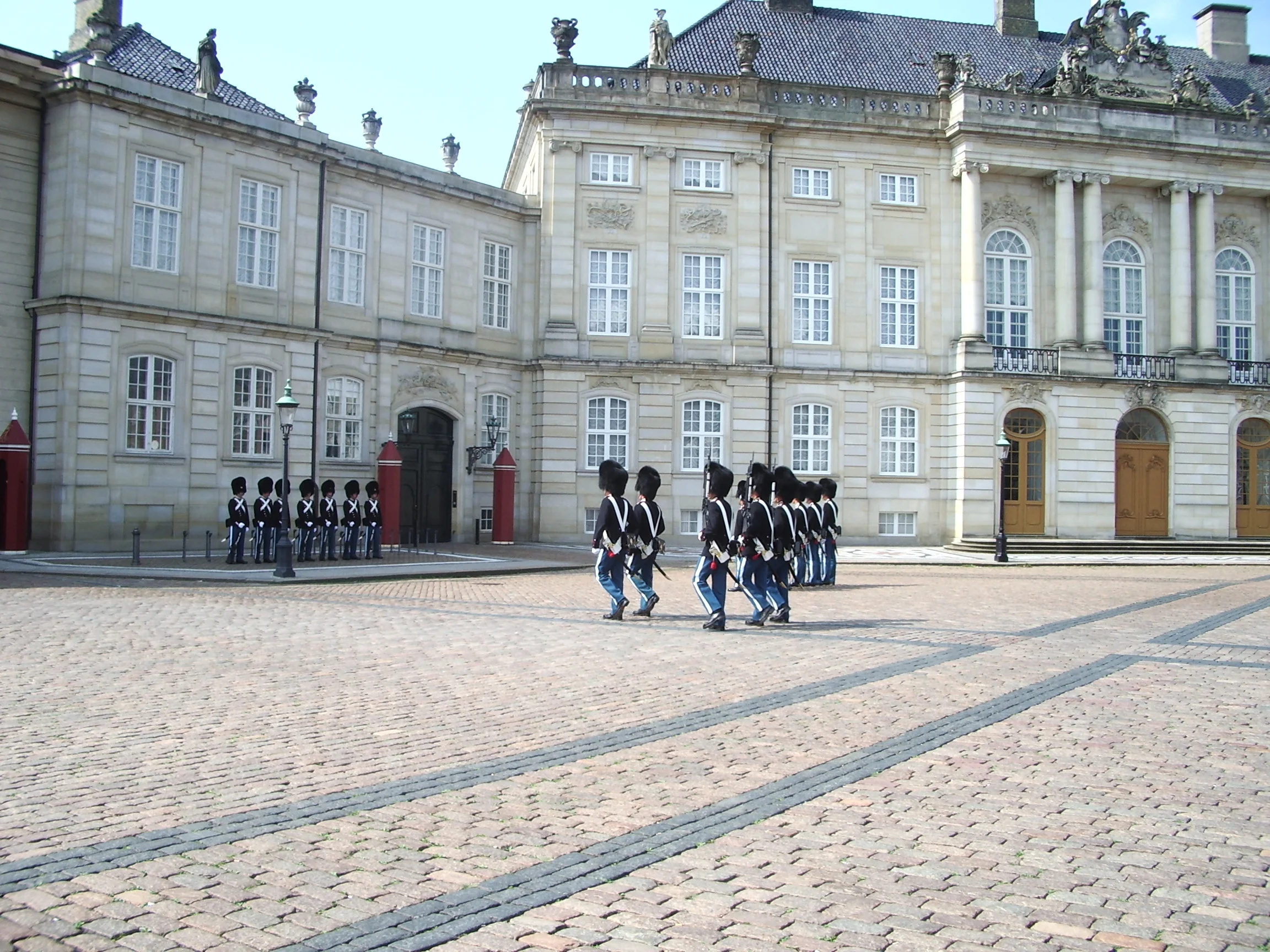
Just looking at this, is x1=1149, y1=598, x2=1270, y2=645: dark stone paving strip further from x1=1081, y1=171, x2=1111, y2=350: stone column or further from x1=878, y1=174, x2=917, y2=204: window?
x1=878, y1=174, x2=917, y2=204: window

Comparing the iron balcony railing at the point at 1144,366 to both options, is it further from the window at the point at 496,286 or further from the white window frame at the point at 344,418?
the white window frame at the point at 344,418

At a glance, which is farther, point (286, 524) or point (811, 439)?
point (811, 439)

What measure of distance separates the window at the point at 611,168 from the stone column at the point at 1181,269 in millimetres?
18311

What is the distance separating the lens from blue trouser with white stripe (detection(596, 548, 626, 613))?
15.1m

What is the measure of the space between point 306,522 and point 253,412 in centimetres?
446

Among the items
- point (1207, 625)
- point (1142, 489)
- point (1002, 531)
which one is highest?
point (1142, 489)

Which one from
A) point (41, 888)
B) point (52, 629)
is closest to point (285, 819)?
point (41, 888)

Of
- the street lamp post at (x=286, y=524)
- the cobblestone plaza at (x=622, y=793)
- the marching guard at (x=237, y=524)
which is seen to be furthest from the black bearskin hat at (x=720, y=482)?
the marching guard at (x=237, y=524)

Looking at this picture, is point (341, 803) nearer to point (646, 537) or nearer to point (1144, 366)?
point (646, 537)

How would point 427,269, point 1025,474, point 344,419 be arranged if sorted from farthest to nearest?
point 1025,474, point 427,269, point 344,419

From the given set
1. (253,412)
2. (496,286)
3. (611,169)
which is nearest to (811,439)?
(611,169)

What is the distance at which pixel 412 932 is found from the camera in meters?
4.46

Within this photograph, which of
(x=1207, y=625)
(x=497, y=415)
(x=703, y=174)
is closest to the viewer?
(x=1207, y=625)

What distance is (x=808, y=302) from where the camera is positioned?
37312 millimetres
